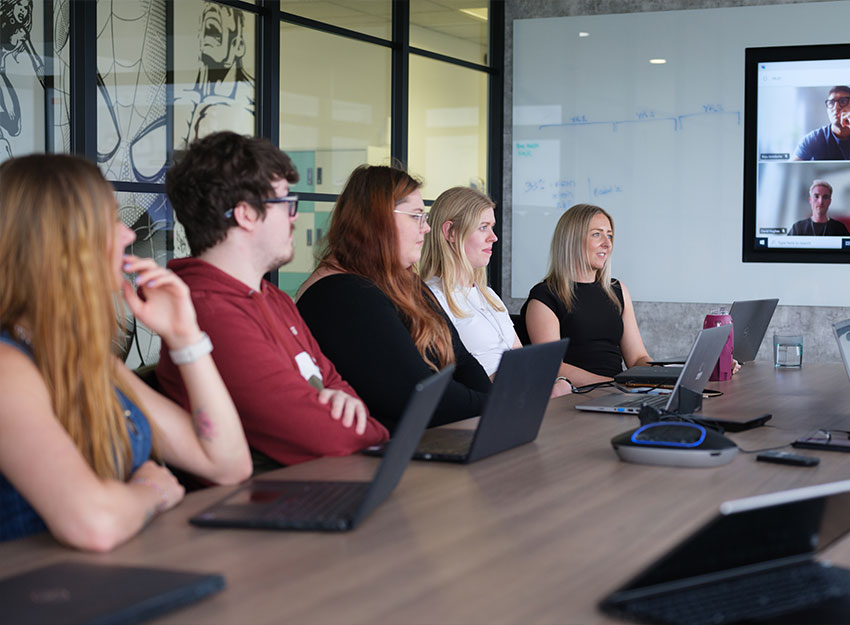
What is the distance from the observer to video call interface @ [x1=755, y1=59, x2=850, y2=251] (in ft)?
18.6

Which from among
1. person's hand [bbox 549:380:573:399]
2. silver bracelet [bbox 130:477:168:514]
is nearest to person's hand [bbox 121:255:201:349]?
silver bracelet [bbox 130:477:168:514]

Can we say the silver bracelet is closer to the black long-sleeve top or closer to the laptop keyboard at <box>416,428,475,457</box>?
the laptop keyboard at <box>416,428,475,457</box>

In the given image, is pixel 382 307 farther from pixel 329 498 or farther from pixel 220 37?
pixel 220 37

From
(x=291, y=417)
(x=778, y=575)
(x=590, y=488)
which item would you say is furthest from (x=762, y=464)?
(x=291, y=417)

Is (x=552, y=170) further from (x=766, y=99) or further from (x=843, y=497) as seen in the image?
(x=843, y=497)

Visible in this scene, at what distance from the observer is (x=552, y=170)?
6.18 meters

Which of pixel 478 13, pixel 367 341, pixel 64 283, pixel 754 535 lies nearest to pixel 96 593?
pixel 64 283

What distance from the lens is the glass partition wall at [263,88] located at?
3.67 m

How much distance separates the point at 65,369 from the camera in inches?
54.7

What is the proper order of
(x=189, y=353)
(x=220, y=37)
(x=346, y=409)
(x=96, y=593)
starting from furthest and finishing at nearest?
(x=220, y=37) → (x=346, y=409) → (x=189, y=353) → (x=96, y=593)

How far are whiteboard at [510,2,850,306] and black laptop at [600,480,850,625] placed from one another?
4.88 meters

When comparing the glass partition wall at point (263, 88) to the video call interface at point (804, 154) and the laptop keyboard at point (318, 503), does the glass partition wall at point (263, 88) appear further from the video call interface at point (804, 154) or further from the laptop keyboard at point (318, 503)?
the laptop keyboard at point (318, 503)

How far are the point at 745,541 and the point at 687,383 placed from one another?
1.42 meters

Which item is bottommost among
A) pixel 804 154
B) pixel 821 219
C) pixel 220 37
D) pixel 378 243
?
pixel 378 243
